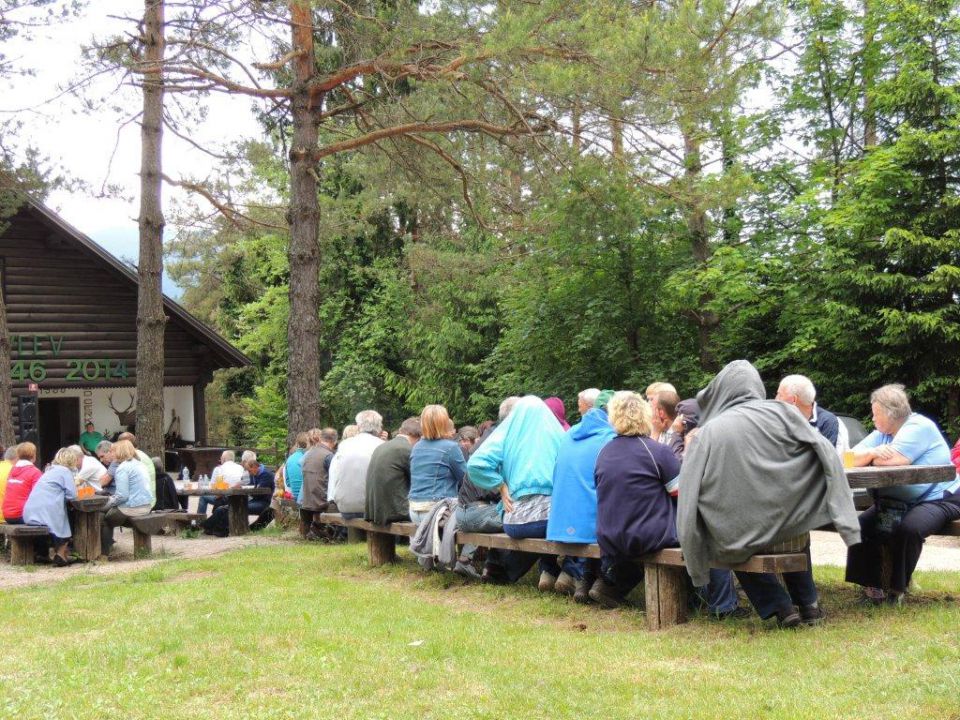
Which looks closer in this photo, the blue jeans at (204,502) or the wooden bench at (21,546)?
the wooden bench at (21,546)

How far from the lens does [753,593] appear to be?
6109mm

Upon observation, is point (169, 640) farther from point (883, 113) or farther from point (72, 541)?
point (883, 113)

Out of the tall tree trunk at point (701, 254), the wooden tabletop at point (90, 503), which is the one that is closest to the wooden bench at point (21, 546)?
the wooden tabletop at point (90, 503)

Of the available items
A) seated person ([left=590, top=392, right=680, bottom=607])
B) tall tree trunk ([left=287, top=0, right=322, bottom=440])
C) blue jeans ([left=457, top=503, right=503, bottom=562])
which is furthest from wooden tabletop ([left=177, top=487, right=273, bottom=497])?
seated person ([left=590, top=392, right=680, bottom=607])

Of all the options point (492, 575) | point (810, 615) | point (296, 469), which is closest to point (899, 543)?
point (810, 615)

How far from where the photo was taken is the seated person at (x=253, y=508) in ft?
46.6

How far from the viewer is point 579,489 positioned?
7188 mm

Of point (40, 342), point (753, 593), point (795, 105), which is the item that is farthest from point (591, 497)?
point (40, 342)

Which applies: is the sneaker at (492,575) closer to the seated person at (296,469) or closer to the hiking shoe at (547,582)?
the hiking shoe at (547,582)

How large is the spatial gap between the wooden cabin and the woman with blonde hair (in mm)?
15029

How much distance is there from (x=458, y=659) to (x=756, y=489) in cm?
188

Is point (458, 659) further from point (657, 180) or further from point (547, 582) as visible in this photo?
point (657, 180)

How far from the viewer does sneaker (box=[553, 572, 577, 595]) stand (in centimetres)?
752

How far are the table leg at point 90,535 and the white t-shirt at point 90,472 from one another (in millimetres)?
532
